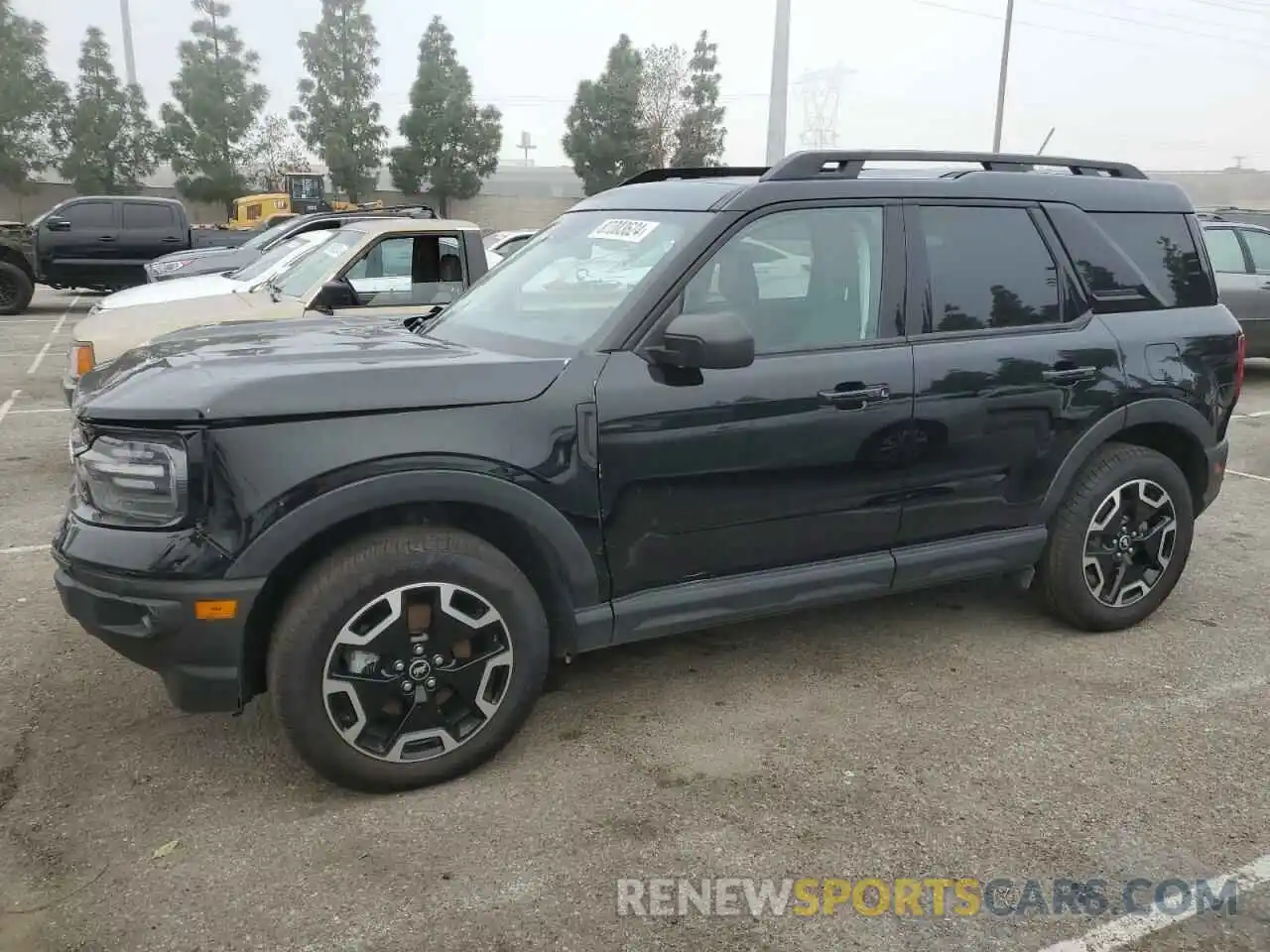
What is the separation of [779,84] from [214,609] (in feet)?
101

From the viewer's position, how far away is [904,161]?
3.97 m

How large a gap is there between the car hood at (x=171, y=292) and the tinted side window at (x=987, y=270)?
584cm

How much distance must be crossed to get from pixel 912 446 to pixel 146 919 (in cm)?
278

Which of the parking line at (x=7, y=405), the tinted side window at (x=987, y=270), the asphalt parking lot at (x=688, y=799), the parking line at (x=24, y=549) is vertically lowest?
the parking line at (x=7, y=405)

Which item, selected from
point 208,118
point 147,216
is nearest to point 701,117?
point 208,118

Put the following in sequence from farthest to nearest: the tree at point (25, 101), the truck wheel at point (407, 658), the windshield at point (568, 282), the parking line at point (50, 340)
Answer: the tree at point (25, 101) → the parking line at point (50, 340) → the windshield at point (568, 282) → the truck wheel at point (407, 658)

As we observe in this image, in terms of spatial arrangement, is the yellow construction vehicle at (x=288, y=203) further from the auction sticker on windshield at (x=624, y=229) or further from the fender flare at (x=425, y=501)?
the fender flare at (x=425, y=501)

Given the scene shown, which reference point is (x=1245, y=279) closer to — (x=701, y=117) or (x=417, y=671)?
(x=417, y=671)

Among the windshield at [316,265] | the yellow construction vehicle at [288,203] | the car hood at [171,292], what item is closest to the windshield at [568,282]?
the windshield at [316,265]

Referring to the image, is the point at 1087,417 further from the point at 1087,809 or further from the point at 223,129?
the point at 223,129

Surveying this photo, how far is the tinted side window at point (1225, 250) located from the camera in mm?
10867

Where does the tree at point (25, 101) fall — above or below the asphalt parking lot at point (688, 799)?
above

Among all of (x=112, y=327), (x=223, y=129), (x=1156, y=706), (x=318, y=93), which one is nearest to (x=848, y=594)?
(x=1156, y=706)

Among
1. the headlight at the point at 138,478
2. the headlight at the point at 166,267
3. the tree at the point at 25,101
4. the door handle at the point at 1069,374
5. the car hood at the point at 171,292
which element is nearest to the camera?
the headlight at the point at 138,478
